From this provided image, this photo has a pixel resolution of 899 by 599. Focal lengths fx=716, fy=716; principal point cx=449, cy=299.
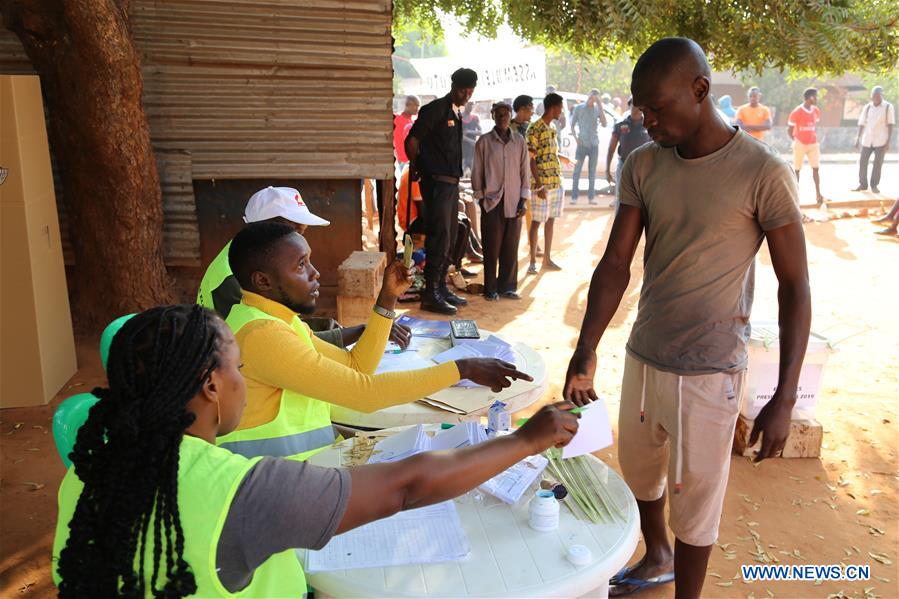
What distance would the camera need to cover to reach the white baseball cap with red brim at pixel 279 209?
334cm

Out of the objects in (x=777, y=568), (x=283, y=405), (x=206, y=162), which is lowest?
(x=777, y=568)

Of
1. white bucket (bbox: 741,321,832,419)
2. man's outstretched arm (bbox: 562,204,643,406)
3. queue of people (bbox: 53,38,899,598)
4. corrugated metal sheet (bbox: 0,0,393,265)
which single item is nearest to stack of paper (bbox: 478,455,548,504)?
queue of people (bbox: 53,38,899,598)

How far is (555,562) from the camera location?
1805 millimetres

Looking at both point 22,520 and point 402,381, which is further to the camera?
point 22,520

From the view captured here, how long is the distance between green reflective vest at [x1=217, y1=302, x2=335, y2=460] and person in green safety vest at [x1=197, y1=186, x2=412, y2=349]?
0.69 m

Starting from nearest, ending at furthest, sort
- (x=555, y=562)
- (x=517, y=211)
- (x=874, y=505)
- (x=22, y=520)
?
(x=555, y=562), (x=22, y=520), (x=874, y=505), (x=517, y=211)

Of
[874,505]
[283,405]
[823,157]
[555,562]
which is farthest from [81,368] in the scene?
[823,157]

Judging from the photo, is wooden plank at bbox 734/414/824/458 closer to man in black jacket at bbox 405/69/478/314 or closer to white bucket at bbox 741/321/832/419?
white bucket at bbox 741/321/832/419

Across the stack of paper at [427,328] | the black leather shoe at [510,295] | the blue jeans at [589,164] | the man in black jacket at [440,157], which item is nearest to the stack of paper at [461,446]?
the stack of paper at [427,328]

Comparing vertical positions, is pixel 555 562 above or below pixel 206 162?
below

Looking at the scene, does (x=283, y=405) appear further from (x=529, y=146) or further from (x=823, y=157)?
A: (x=823, y=157)

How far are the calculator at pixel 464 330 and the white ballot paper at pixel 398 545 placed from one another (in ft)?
4.95

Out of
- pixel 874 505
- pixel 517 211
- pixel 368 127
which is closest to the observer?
pixel 874 505

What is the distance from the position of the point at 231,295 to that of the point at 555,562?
1.85 m
